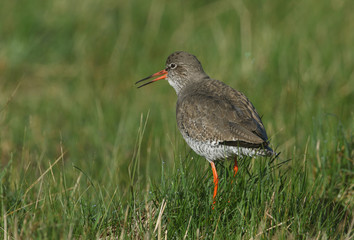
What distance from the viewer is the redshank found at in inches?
179

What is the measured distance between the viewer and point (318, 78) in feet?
24.9

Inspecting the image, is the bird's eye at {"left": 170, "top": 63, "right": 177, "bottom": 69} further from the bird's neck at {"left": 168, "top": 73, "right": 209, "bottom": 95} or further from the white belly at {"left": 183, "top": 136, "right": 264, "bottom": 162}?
the white belly at {"left": 183, "top": 136, "right": 264, "bottom": 162}

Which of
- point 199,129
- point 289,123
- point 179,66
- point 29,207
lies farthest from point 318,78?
point 29,207

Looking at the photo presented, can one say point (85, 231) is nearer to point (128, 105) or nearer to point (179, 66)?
point (179, 66)

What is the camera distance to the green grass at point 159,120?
4.09m

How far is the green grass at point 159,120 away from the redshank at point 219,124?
0.43ft

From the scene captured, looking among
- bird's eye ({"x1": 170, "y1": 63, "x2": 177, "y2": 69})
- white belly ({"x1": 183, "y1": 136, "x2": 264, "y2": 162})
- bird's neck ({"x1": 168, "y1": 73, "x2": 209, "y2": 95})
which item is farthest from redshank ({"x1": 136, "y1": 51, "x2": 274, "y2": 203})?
bird's eye ({"x1": 170, "y1": 63, "x2": 177, "y2": 69})

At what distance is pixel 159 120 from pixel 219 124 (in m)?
2.81

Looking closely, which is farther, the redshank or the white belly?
the white belly

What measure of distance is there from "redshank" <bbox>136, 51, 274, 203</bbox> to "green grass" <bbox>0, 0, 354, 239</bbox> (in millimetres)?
130

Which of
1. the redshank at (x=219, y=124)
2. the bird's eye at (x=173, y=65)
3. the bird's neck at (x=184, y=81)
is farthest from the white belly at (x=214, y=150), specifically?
the bird's eye at (x=173, y=65)

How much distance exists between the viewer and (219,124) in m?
4.79

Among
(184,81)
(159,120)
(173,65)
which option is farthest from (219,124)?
(159,120)

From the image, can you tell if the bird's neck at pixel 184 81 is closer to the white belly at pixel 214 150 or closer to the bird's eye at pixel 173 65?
the bird's eye at pixel 173 65
